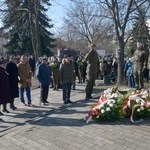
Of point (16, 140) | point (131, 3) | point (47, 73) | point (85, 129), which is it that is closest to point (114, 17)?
point (131, 3)

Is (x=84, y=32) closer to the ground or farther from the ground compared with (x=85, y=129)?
farther from the ground

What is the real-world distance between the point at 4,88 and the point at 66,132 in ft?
8.97

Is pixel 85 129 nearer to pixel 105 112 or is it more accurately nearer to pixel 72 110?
pixel 105 112

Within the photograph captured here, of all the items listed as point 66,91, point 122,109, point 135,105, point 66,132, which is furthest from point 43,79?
point 135,105

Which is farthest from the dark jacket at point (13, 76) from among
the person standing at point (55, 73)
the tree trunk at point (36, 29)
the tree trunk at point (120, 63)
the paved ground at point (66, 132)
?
the tree trunk at point (36, 29)

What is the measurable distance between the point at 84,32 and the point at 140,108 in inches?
1141

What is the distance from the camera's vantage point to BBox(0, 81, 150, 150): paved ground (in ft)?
17.7

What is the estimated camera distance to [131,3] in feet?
41.9

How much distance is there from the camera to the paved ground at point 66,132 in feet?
17.7

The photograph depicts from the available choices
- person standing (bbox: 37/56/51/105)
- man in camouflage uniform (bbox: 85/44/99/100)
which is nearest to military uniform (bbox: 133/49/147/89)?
man in camouflage uniform (bbox: 85/44/99/100)

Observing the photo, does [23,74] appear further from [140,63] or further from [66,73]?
[140,63]

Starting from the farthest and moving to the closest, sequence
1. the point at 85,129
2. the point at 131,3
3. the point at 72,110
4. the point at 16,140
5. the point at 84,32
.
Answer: the point at 84,32, the point at 131,3, the point at 72,110, the point at 85,129, the point at 16,140

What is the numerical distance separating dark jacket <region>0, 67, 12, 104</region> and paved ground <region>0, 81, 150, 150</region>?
0.54m

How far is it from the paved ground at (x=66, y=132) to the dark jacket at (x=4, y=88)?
1.78 feet
